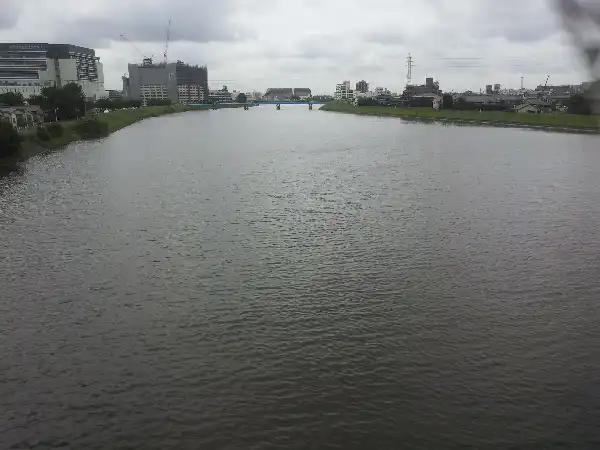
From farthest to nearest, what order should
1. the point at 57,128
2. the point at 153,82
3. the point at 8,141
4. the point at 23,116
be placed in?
1. the point at 153,82
2. the point at 23,116
3. the point at 57,128
4. the point at 8,141

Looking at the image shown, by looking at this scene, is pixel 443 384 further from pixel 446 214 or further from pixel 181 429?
pixel 446 214

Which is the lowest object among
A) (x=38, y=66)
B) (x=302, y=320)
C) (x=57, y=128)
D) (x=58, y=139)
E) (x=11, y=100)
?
(x=302, y=320)

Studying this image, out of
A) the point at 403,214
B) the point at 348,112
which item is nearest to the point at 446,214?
Result: the point at 403,214

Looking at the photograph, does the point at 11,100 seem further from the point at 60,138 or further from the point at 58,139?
the point at 58,139

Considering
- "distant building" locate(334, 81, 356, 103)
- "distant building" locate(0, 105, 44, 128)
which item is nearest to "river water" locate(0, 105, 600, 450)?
"distant building" locate(0, 105, 44, 128)

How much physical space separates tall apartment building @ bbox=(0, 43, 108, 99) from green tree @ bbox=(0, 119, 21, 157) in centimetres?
6832

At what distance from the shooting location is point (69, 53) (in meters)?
110

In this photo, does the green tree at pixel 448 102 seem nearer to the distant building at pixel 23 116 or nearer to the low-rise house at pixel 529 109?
the low-rise house at pixel 529 109

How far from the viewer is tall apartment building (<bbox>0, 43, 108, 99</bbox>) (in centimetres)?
9725

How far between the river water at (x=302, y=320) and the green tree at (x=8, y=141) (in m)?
12.5

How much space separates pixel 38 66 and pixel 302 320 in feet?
369

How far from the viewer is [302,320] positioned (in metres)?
9.81

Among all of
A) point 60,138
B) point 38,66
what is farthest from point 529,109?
point 38,66

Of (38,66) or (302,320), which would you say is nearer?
(302,320)
